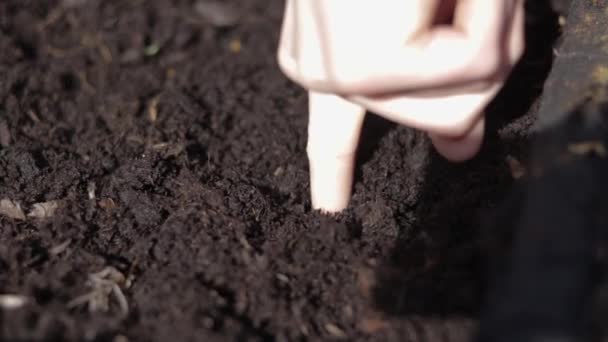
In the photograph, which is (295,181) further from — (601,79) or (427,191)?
(601,79)

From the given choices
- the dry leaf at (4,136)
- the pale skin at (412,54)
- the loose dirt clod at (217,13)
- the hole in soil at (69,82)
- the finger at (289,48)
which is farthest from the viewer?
the loose dirt clod at (217,13)

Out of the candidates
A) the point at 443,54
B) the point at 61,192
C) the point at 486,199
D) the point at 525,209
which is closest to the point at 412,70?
the point at 443,54

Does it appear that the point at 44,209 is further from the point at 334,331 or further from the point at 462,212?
the point at 462,212

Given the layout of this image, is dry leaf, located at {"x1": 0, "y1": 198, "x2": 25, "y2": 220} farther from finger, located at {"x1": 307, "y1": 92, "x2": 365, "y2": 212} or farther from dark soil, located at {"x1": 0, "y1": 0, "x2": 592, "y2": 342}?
finger, located at {"x1": 307, "y1": 92, "x2": 365, "y2": 212}

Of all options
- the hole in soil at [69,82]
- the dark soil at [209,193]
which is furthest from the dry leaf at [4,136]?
the hole in soil at [69,82]

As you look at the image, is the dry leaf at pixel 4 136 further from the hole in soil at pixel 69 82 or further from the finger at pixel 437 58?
the finger at pixel 437 58

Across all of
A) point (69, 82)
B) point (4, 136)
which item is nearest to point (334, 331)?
point (4, 136)
